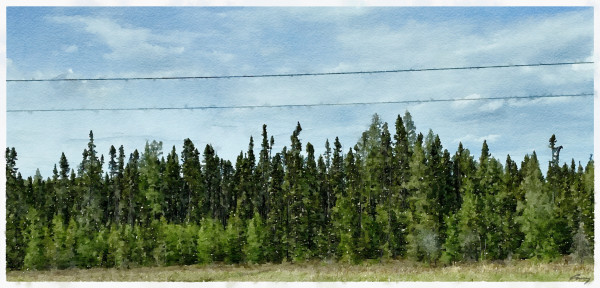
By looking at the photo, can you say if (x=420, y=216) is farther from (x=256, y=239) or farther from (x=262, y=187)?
(x=262, y=187)

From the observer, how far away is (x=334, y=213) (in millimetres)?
52500

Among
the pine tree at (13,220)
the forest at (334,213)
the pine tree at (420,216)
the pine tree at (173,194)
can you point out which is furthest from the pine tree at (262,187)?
the pine tree at (13,220)

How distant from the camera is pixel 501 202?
163ft

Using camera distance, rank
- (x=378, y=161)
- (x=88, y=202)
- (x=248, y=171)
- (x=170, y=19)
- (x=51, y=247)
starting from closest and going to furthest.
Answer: (x=170, y=19) < (x=51, y=247) < (x=378, y=161) < (x=88, y=202) < (x=248, y=171)

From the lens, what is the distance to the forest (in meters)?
42.5

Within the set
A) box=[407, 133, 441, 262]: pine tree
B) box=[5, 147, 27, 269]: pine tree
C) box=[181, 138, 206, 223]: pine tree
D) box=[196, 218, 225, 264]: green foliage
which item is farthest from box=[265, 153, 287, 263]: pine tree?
box=[5, 147, 27, 269]: pine tree

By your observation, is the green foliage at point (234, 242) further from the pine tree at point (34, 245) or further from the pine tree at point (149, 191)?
the pine tree at point (34, 245)

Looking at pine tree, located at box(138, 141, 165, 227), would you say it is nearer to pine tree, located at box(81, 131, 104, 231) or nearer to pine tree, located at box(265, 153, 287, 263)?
pine tree, located at box(81, 131, 104, 231)

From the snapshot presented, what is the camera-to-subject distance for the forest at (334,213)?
4253 cm

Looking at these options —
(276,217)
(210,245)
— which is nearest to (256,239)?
(210,245)

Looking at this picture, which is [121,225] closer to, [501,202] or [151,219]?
[151,219]
